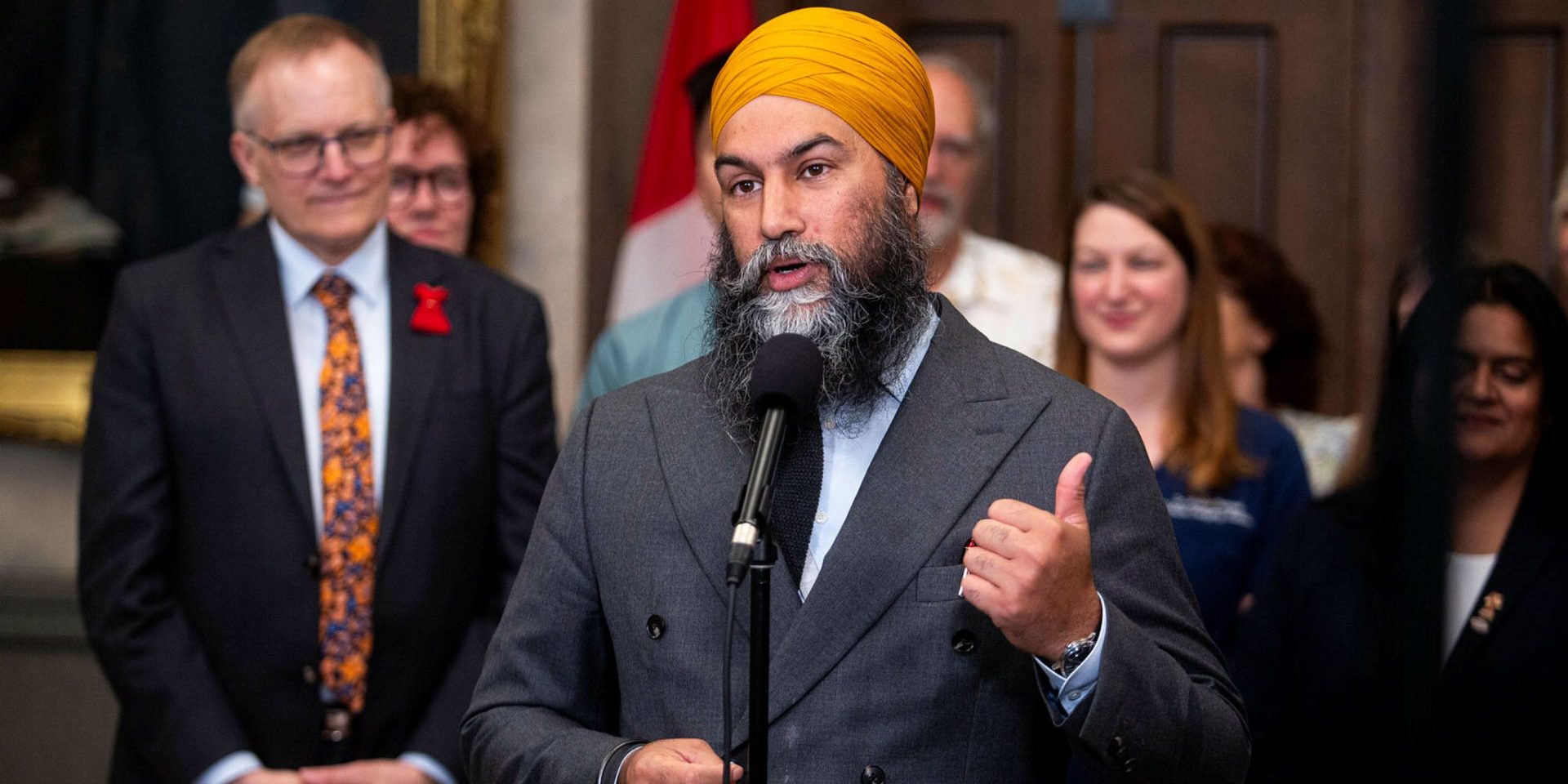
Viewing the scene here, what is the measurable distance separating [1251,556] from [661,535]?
172cm

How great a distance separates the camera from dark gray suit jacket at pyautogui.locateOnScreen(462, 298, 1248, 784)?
2.00 m

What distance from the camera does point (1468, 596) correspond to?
2.91 meters

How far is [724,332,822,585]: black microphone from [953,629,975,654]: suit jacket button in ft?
1.06

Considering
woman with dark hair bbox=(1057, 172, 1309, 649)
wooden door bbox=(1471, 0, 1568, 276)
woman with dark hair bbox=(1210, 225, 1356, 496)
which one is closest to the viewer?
woman with dark hair bbox=(1057, 172, 1309, 649)

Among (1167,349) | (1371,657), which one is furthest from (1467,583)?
(1167,349)

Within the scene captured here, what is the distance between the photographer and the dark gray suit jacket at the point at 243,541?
296cm

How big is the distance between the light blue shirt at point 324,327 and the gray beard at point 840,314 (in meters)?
0.99

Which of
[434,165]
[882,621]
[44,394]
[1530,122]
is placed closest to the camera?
[882,621]

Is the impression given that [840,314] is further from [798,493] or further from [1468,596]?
[1468,596]

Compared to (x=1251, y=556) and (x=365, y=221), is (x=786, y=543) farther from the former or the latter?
(x=1251, y=556)

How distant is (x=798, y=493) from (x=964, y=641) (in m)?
0.30

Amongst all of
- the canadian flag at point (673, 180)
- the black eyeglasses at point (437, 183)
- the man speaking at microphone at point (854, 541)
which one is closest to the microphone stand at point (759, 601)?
the man speaking at microphone at point (854, 541)

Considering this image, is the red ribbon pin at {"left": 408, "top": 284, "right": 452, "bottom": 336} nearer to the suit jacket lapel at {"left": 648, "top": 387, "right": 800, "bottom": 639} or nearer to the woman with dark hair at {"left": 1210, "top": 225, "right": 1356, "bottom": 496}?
the suit jacket lapel at {"left": 648, "top": 387, "right": 800, "bottom": 639}

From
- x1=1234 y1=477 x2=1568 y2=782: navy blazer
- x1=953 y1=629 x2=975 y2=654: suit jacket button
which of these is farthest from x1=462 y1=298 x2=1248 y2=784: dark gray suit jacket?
x1=1234 y1=477 x2=1568 y2=782: navy blazer
